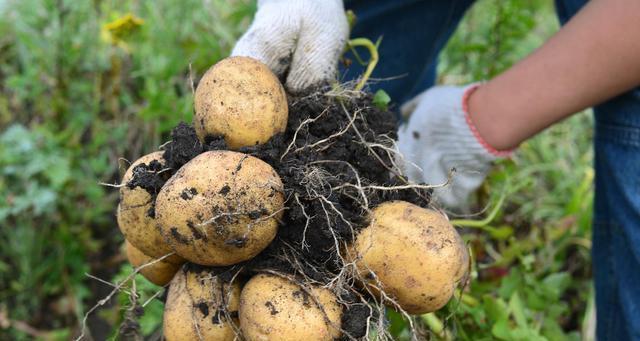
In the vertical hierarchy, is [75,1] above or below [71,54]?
above

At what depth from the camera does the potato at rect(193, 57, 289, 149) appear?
1.38 m

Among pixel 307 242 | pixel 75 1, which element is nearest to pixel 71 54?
pixel 75 1

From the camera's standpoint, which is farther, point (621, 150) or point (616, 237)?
point (616, 237)

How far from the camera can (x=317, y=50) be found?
1.70m

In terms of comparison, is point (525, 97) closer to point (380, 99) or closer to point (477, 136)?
point (477, 136)

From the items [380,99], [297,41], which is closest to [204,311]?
[380,99]

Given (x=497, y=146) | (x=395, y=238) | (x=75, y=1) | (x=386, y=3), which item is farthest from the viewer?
(x=75, y=1)

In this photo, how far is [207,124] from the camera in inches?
54.9

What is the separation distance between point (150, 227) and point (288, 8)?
0.78 m

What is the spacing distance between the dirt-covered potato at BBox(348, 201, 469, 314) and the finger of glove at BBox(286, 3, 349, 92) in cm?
51

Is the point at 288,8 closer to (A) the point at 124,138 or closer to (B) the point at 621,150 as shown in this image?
(B) the point at 621,150

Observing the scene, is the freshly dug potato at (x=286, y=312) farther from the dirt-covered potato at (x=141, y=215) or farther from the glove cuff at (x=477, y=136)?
the glove cuff at (x=477, y=136)

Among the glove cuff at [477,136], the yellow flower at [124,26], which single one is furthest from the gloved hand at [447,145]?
the yellow flower at [124,26]

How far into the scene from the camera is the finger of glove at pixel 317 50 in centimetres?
167
